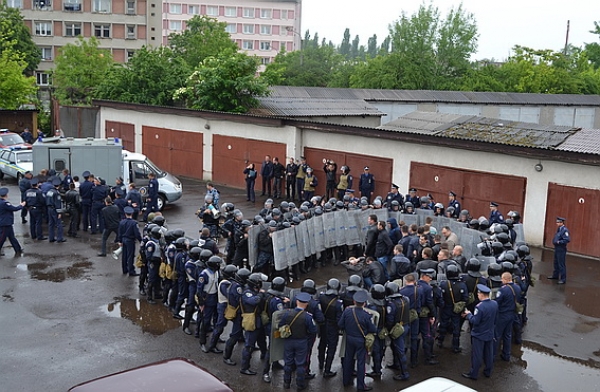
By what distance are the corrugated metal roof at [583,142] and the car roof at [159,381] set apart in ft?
49.1

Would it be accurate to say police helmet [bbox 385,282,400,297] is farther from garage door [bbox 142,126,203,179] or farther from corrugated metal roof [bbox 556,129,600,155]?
garage door [bbox 142,126,203,179]

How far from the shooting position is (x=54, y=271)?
16.2 meters

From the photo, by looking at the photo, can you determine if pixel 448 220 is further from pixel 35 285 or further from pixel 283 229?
pixel 35 285

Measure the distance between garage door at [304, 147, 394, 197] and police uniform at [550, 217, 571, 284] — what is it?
7861 mm

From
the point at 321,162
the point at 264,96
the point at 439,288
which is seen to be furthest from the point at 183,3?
the point at 439,288

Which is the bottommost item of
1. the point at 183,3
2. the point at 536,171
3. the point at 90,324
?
the point at 90,324

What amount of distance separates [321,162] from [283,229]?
34.5ft

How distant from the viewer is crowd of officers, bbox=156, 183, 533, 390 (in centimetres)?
1027

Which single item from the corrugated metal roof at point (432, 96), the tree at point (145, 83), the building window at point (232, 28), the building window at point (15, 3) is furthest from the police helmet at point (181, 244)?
the building window at point (232, 28)

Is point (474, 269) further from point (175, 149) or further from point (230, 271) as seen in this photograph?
point (175, 149)

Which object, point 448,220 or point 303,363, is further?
point 448,220

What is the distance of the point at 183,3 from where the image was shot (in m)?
107

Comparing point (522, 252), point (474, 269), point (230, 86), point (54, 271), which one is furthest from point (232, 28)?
point (474, 269)

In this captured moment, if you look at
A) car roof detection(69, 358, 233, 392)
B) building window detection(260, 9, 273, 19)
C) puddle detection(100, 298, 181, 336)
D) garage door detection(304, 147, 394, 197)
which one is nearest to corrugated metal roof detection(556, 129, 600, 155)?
garage door detection(304, 147, 394, 197)
